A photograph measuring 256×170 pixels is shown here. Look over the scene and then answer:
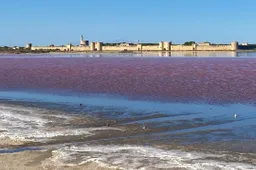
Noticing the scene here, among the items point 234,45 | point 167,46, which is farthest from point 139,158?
point 167,46

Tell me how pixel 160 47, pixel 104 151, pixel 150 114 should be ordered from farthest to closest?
pixel 160 47
pixel 150 114
pixel 104 151

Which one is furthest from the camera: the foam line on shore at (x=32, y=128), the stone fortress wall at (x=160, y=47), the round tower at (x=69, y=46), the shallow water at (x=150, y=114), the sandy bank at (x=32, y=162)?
the round tower at (x=69, y=46)

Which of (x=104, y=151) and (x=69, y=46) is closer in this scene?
(x=104, y=151)

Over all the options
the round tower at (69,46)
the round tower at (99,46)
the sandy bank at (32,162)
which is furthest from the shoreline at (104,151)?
the round tower at (69,46)

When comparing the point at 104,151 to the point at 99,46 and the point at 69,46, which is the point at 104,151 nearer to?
the point at 99,46

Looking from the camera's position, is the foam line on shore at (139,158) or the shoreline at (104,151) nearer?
the foam line on shore at (139,158)

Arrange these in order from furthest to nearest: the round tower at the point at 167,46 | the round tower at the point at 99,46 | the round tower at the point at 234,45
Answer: the round tower at the point at 99,46 < the round tower at the point at 167,46 < the round tower at the point at 234,45

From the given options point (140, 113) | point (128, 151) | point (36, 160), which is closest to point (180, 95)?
point (140, 113)

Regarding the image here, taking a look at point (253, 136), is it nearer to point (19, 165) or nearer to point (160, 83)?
point (19, 165)

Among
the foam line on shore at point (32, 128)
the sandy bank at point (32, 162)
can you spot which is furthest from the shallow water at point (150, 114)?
the sandy bank at point (32, 162)

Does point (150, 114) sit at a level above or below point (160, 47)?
below

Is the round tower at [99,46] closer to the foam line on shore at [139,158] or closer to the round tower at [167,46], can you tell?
the round tower at [167,46]

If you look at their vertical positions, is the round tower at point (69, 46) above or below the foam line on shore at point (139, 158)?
above

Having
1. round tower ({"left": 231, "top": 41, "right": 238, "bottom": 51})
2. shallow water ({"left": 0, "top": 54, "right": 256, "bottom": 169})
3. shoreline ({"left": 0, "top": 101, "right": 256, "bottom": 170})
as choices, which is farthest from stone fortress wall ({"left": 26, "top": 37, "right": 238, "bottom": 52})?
shoreline ({"left": 0, "top": 101, "right": 256, "bottom": 170})
